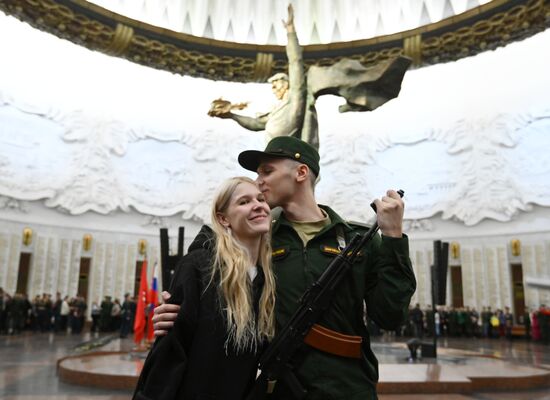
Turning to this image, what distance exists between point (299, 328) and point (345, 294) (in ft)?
0.65

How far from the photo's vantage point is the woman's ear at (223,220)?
1.52m

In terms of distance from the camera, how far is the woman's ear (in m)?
1.52

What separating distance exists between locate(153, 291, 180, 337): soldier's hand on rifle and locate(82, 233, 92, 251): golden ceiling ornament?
14.1 meters

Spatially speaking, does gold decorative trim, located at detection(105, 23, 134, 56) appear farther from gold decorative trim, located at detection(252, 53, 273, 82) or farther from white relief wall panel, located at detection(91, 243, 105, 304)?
white relief wall panel, located at detection(91, 243, 105, 304)

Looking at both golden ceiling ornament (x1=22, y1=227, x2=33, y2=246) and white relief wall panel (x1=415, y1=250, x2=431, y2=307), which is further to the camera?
white relief wall panel (x1=415, y1=250, x2=431, y2=307)

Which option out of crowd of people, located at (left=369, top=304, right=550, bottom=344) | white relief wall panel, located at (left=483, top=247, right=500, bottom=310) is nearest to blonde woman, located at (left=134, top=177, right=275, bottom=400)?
crowd of people, located at (left=369, top=304, right=550, bottom=344)

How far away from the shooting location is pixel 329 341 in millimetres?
1399

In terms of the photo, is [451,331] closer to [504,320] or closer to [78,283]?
[504,320]

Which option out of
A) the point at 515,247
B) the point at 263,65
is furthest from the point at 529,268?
the point at 263,65

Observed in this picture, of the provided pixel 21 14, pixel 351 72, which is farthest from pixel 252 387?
pixel 21 14

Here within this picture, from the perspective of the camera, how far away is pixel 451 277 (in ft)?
49.6

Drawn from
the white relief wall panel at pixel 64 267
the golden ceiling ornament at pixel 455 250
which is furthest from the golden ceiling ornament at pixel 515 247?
the white relief wall panel at pixel 64 267

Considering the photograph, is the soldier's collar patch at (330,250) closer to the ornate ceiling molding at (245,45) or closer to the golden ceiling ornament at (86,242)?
the ornate ceiling molding at (245,45)

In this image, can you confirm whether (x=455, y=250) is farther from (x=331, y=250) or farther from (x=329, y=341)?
(x=329, y=341)
